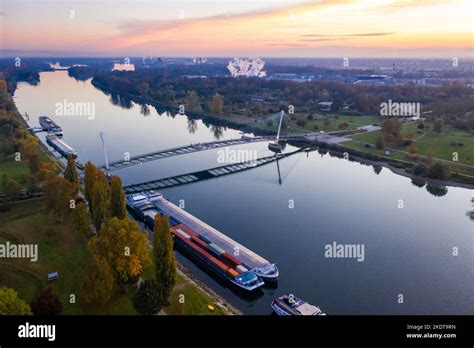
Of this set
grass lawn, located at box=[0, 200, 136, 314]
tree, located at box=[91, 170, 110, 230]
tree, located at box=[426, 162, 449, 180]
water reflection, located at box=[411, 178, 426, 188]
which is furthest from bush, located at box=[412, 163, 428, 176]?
grass lawn, located at box=[0, 200, 136, 314]

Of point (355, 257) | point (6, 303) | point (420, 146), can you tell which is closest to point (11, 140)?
point (6, 303)

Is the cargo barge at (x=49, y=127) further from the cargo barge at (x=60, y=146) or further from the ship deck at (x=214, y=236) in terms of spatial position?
the ship deck at (x=214, y=236)

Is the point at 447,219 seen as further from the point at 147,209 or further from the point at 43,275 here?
the point at 43,275

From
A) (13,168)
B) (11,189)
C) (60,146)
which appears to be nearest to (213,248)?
(11,189)

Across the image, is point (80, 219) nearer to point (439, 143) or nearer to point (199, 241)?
point (199, 241)

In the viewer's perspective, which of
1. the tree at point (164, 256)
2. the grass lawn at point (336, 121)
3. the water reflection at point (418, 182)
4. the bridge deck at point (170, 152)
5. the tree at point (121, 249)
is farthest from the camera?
the grass lawn at point (336, 121)

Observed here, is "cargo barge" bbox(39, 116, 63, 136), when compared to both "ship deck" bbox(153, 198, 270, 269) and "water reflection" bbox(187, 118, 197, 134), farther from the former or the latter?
"ship deck" bbox(153, 198, 270, 269)

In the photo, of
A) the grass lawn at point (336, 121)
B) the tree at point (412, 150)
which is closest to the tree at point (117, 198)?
the tree at point (412, 150)
